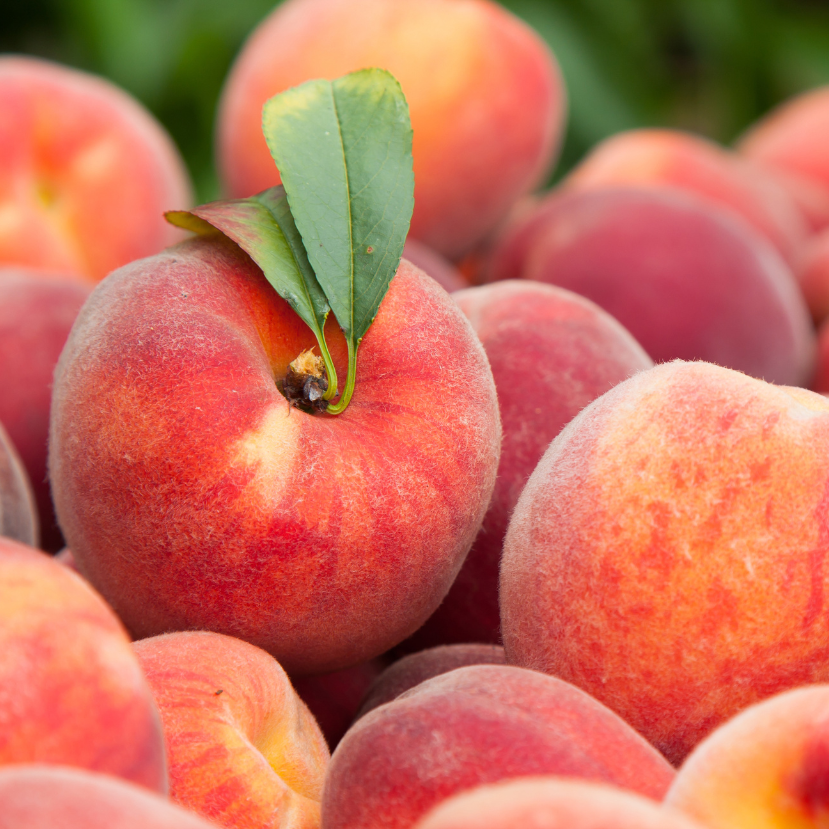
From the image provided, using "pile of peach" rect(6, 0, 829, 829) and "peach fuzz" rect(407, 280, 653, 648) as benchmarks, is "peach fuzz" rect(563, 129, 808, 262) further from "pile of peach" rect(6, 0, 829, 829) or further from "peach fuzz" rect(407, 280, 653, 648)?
"pile of peach" rect(6, 0, 829, 829)

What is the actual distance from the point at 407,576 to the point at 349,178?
20 centimetres

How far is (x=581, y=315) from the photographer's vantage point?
66cm

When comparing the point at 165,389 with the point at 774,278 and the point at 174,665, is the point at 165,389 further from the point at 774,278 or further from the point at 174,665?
the point at 774,278

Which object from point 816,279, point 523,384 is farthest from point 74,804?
point 816,279

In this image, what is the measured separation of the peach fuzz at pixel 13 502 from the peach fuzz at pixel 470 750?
25 cm

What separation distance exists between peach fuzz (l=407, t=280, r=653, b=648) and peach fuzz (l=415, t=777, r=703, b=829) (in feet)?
0.98

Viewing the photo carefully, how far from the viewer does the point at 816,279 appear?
3.74ft

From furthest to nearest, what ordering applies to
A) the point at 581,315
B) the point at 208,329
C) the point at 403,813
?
the point at 581,315 → the point at 208,329 → the point at 403,813

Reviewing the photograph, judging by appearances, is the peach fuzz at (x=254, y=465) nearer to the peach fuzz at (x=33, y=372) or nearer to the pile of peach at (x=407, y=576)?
the pile of peach at (x=407, y=576)

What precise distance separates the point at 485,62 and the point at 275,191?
62 cm

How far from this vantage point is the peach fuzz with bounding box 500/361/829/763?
0.42m

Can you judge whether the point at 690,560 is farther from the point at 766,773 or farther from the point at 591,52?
the point at 591,52

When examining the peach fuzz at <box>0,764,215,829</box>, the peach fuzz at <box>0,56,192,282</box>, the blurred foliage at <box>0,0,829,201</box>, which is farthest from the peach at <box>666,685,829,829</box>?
the blurred foliage at <box>0,0,829,201</box>

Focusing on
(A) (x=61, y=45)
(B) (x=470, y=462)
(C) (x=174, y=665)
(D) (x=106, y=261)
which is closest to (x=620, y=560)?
(B) (x=470, y=462)
